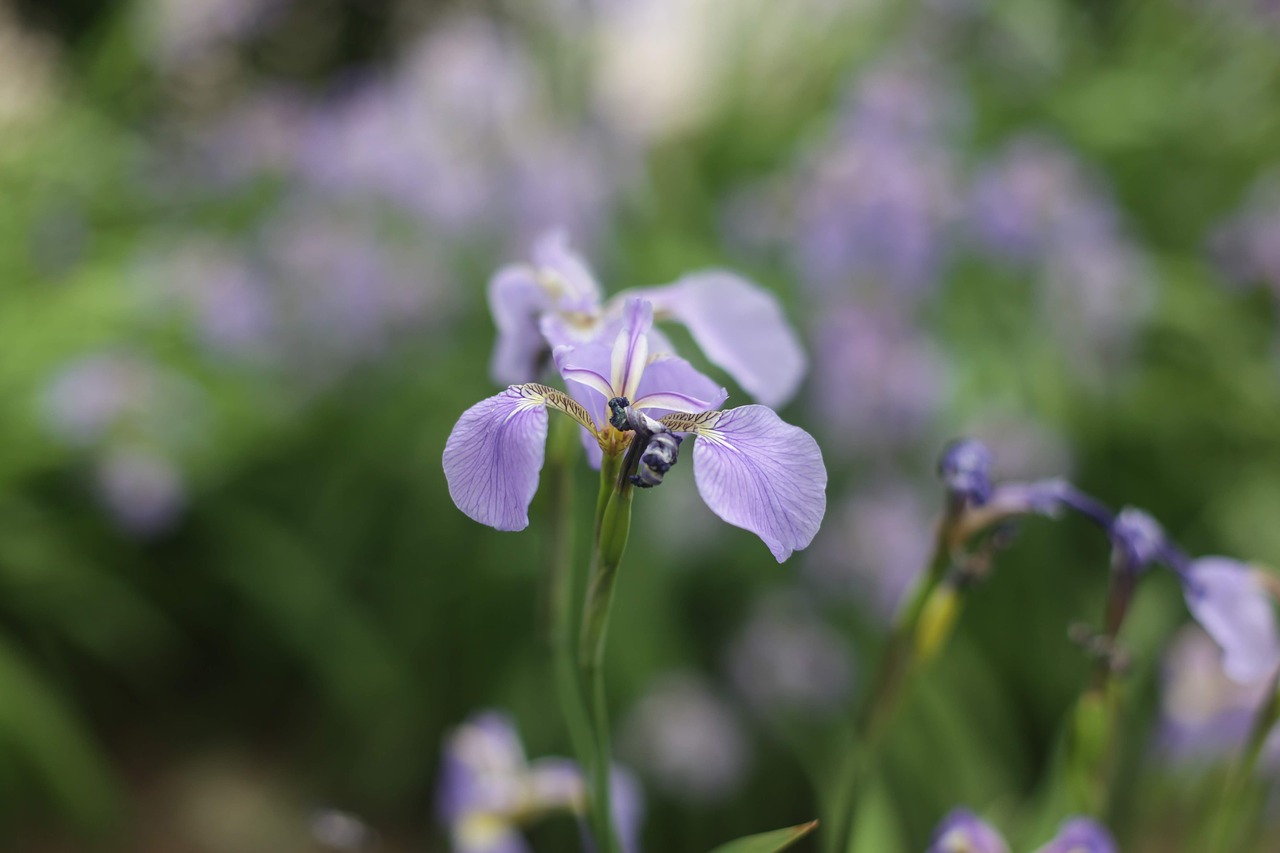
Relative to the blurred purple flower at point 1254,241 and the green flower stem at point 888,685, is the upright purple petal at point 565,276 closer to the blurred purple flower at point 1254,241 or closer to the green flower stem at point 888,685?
the green flower stem at point 888,685

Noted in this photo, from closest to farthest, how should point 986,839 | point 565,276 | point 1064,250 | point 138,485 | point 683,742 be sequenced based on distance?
point 986,839, point 565,276, point 683,742, point 138,485, point 1064,250

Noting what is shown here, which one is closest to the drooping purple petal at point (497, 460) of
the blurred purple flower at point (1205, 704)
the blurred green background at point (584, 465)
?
the blurred purple flower at point (1205, 704)

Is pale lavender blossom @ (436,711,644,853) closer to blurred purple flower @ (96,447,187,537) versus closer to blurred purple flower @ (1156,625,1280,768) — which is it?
blurred purple flower @ (1156,625,1280,768)

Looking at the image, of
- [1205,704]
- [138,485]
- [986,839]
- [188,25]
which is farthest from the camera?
[188,25]

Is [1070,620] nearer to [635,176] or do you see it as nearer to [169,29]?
[635,176]

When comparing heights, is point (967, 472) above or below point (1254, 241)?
above

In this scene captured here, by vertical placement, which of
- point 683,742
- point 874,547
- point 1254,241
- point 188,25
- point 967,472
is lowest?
point 683,742

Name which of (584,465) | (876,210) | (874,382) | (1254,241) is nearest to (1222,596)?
→ (584,465)

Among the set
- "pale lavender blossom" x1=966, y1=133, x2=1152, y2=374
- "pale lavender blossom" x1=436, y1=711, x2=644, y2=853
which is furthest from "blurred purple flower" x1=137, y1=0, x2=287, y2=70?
"pale lavender blossom" x1=436, y1=711, x2=644, y2=853

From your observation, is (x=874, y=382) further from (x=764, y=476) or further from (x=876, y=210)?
(x=764, y=476)
